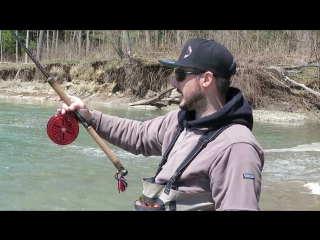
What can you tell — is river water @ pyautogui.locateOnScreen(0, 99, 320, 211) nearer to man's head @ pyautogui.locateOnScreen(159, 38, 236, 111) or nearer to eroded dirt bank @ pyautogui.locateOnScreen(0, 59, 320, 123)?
eroded dirt bank @ pyautogui.locateOnScreen(0, 59, 320, 123)

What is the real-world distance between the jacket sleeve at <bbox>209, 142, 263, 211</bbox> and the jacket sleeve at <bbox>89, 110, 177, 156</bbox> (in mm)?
718

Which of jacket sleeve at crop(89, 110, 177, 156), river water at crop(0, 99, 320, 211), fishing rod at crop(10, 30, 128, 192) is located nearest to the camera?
fishing rod at crop(10, 30, 128, 192)

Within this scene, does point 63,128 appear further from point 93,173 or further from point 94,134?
point 93,173

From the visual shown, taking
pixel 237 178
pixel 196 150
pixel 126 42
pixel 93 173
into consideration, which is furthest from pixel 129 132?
pixel 126 42

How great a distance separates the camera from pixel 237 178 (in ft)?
6.30

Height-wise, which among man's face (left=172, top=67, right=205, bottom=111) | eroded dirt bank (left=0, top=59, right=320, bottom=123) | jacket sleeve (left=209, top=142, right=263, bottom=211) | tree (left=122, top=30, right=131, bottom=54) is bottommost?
eroded dirt bank (left=0, top=59, right=320, bottom=123)

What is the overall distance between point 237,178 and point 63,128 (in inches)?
42.3

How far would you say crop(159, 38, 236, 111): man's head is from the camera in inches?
87.0

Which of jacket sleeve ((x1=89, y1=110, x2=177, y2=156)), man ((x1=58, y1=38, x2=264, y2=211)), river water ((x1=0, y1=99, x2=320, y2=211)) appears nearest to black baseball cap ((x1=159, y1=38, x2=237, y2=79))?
man ((x1=58, y1=38, x2=264, y2=211))

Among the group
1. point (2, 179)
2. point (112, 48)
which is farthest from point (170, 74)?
point (2, 179)

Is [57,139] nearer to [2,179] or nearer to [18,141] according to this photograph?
[2,179]
